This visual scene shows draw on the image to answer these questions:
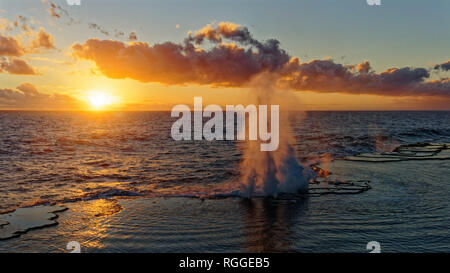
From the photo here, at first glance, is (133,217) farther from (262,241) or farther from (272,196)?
(272,196)

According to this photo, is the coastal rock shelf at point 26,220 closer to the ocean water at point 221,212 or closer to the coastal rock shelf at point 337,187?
the ocean water at point 221,212

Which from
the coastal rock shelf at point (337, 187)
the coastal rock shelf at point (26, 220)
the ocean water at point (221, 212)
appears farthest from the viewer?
the coastal rock shelf at point (337, 187)

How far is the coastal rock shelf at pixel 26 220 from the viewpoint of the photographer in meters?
8.80

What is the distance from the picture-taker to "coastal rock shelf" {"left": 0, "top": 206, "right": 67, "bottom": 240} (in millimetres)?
8805

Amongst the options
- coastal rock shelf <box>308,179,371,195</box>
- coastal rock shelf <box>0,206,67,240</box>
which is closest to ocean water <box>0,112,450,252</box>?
coastal rock shelf <box>0,206,67,240</box>

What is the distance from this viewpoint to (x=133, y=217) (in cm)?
1005

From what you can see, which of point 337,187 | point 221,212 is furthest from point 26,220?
point 337,187

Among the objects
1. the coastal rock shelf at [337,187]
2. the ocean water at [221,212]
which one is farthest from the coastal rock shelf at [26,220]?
the coastal rock shelf at [337,187]

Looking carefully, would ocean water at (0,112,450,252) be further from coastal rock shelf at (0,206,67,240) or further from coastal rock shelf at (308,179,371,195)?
coastal rock shelf at (308,179,371,195)

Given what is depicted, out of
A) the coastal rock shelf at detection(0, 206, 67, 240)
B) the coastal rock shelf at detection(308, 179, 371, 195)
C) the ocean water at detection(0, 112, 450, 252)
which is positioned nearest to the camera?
the ocean water at detection(0, 112, 450, 252)

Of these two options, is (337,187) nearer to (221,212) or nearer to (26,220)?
(221,212)

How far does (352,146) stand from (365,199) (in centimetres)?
2141
